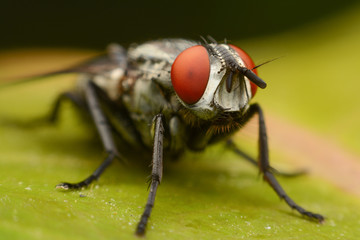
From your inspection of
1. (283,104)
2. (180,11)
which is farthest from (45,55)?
(283,104)

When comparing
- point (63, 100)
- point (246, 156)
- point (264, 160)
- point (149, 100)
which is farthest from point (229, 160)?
point (63, 100)

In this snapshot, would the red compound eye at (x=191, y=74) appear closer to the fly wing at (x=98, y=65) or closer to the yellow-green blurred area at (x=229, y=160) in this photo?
the yellow-green blurred area at (x=229, y=160)

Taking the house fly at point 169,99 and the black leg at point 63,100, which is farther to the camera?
the black leg at point 63,100

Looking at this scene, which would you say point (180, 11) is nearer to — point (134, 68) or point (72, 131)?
point (72, 131)

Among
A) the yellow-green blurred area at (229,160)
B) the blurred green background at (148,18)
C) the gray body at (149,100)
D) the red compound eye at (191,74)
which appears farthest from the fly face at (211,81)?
the blurred green background at (148,18)

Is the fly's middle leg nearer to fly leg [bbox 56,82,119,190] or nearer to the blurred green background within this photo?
fly leg [bbox 56,82,119,190]

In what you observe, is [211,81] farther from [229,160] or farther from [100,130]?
[229,160]
